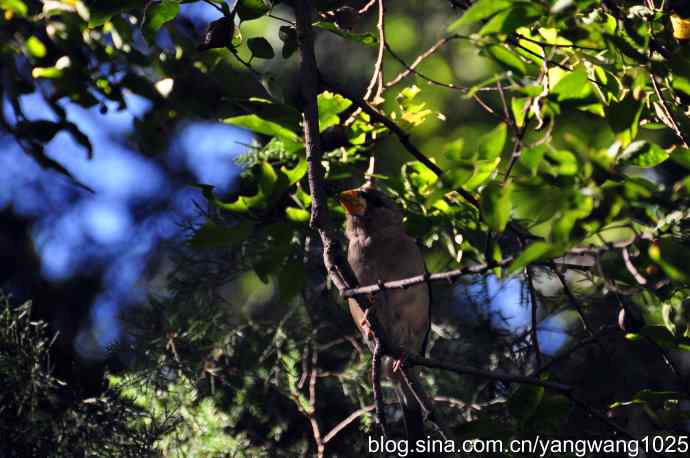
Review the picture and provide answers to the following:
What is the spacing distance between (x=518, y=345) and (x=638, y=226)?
1.50 m

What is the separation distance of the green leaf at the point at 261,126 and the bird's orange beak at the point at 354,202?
849mm

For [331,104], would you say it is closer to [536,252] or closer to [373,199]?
[536,252]

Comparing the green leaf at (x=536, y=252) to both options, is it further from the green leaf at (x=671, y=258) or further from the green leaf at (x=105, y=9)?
the green leaf at (x=105, y=9)

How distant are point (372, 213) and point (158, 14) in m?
1.80

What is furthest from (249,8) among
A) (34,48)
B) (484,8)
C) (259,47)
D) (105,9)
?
(484,8)

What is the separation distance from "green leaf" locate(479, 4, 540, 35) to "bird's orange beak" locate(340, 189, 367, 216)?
148cm

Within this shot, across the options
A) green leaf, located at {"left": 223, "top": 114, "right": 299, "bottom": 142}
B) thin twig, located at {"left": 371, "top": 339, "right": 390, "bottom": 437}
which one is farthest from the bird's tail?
green leaf, located at {"left": 223, "top": 114, "right": 299, "bottom": 142}

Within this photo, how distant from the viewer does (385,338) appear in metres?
2.01

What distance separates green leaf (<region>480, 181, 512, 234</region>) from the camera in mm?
1310

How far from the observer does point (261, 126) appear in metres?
2.03

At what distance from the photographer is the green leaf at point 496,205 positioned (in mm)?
1310

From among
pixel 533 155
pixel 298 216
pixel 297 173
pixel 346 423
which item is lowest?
pixel 346 423

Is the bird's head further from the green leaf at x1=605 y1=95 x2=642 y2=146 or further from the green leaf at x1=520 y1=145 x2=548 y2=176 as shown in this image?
the green leaf at x1=520 y1=145 x2=548 y2=176

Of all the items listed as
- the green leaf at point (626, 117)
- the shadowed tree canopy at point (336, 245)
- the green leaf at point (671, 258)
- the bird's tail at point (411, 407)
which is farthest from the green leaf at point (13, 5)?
the bird's tail at point (411, 407)
